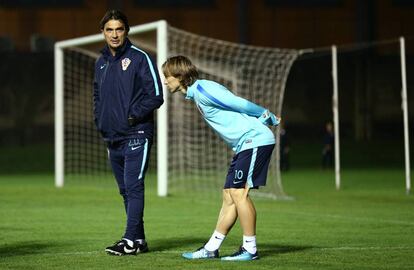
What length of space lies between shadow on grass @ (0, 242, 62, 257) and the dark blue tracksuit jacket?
1357mm

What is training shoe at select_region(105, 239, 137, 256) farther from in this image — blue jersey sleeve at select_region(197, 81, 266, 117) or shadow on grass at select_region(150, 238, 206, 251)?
blue jersey sleeve at select_region(197, 81, 266, 117)

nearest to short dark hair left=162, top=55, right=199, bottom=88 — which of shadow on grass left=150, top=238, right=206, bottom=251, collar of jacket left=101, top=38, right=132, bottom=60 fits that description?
collar of jacket left=101, top=38, right=132, bottom=60

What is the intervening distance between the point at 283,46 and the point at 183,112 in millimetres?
17570

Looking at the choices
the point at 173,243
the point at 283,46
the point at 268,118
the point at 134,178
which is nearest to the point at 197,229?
the point at 173,243

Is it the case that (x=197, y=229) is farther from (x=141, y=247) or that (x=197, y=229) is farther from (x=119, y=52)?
(x=119, y=52)

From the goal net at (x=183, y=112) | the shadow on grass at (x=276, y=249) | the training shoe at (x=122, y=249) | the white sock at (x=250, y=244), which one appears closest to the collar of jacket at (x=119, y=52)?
the training shoe at (x=122, y=249)

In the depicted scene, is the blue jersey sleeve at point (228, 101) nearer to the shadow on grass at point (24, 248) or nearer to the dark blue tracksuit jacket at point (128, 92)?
the dark blue tracksuit jacket at point (128, 92)

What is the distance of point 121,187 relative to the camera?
9.79 meters

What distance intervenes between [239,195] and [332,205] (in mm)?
7930

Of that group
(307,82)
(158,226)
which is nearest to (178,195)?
(158,226)

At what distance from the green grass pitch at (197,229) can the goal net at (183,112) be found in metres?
1.62

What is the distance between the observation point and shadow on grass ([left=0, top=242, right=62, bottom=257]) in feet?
32.5

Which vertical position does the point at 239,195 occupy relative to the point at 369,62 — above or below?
below

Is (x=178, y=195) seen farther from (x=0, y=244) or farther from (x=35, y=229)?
(x=0, y=244)
